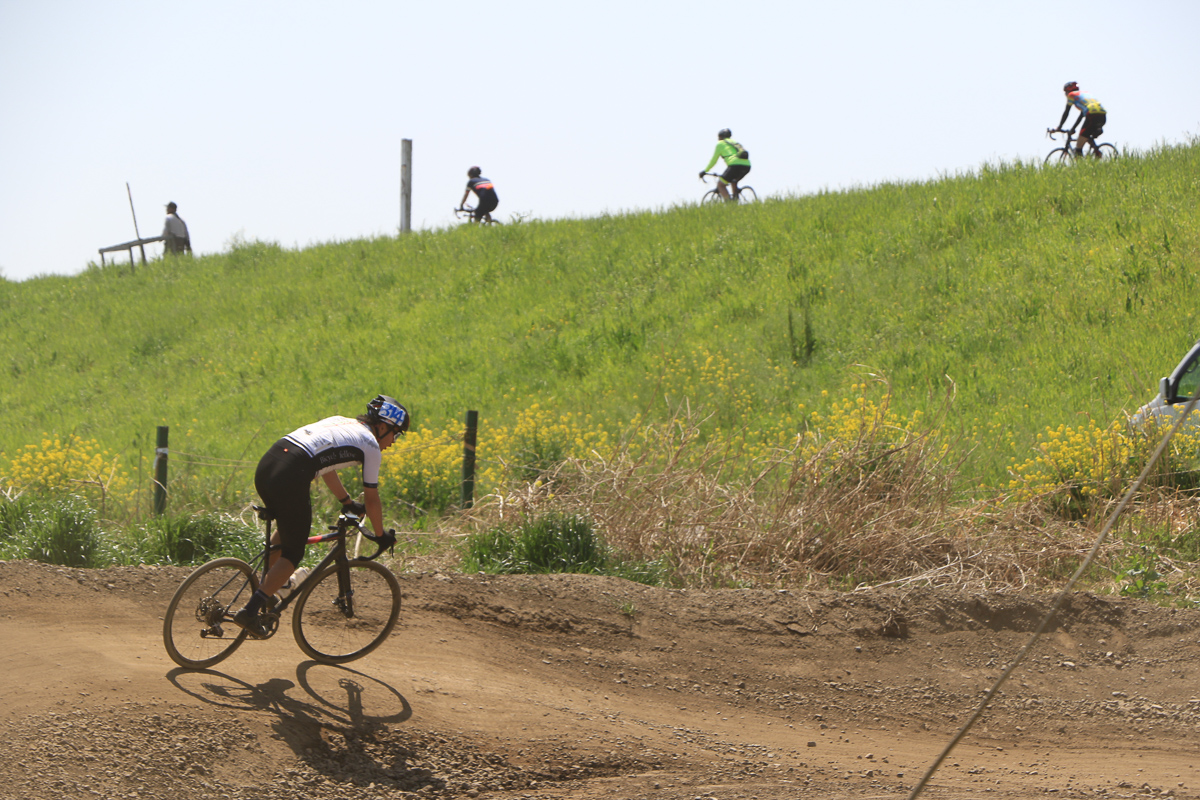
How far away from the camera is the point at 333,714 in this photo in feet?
17.1

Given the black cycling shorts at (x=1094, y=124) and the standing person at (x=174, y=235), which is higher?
the black cycling shorts at (x=1094, y=124)

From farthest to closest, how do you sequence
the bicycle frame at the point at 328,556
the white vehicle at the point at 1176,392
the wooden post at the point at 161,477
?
1. the wooden post at the point at 161,477
2. the white vehicle at the point at 1176,392
3. the bicycle frame at the point at 328,556

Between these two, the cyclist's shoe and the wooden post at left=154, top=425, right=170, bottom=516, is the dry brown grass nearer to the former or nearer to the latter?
the cyclist's shoe

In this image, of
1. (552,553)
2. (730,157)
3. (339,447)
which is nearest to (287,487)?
(339,447)

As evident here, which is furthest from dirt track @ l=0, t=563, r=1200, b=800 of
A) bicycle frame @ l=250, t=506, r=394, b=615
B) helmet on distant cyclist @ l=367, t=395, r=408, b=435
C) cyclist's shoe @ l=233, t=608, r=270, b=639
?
helmet on distant cyclist @ l=367, t=395, r=408, b=435

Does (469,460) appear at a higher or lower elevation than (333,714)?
higher

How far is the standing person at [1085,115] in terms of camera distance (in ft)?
59.9

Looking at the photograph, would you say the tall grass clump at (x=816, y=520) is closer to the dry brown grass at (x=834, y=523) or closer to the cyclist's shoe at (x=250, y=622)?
the dry brown grass at (x=834, y=523)

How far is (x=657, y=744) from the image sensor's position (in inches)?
213

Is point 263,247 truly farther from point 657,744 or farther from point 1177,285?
point 657,744

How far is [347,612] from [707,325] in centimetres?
1070

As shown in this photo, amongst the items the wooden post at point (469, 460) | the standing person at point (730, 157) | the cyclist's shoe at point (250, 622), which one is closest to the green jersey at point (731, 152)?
the standing person at point (730, 157)

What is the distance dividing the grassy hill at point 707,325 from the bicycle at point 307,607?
17.0 feet

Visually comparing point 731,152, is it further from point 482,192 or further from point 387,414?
point 387,414
